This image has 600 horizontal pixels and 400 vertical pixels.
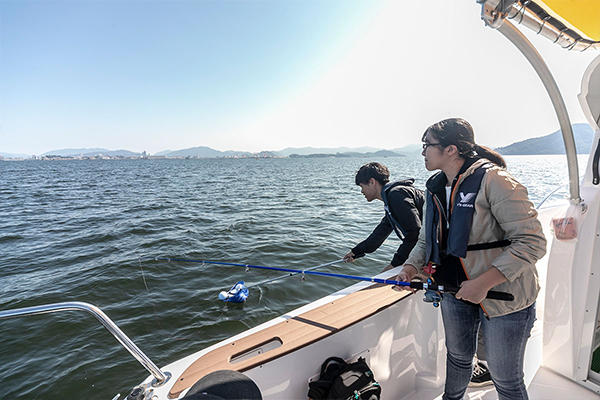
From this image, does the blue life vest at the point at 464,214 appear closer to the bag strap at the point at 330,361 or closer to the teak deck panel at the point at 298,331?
the teak deck panel at the point at 298,331

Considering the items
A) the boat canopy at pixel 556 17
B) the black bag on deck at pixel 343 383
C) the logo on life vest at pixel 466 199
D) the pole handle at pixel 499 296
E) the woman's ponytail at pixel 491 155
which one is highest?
the boat canopy at pixel 556 17

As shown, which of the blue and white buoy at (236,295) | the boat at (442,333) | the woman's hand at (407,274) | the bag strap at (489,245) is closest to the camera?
the bag strap at (489,245)

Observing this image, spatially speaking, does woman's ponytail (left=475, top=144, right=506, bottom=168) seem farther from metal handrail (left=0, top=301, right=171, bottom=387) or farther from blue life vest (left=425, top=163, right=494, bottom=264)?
metal handrail (left=0, top=301, right=171, bottom=387)

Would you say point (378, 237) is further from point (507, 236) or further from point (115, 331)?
point (115, 331)

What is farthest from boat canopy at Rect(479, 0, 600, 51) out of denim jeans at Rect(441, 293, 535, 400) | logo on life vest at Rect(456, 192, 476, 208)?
denim jeans at Rect(441, 293, 535, 400)

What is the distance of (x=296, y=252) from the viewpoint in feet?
23.6

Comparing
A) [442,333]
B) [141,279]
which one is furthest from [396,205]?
[141,279]

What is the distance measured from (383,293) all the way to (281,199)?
13316 mm

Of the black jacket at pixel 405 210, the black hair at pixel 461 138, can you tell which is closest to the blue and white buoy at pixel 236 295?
the black jacket at pixel 405 210

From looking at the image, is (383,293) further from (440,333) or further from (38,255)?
(38,255)

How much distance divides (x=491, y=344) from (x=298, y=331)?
106 centimetres

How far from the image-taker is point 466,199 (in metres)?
1.39

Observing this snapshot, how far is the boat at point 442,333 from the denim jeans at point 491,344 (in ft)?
1.30

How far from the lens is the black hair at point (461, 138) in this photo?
4.85 feet
